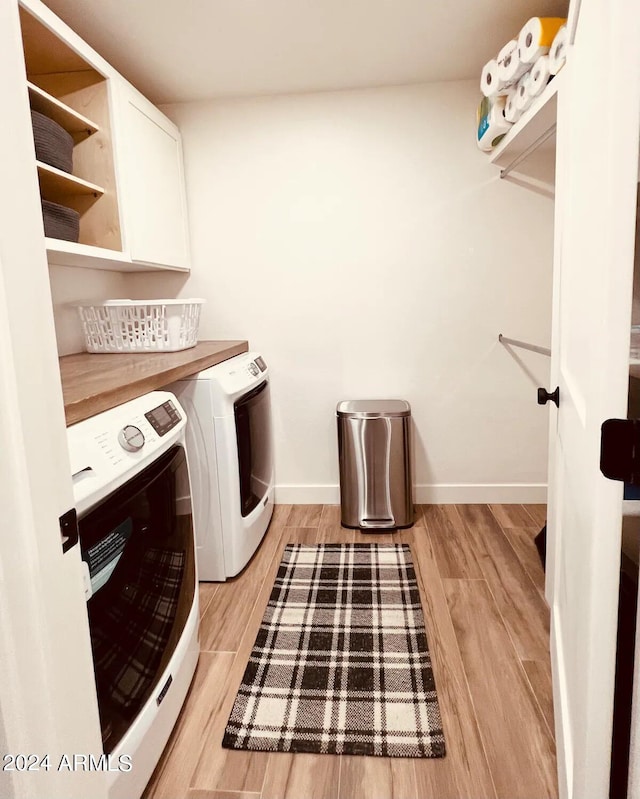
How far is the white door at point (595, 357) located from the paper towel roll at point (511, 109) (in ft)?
2.74

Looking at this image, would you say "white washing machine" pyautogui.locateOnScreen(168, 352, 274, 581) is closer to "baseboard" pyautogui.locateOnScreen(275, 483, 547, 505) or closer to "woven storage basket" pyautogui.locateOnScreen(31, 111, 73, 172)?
"baseboard" pyautogui.locateOnScreen(275, 483, 547, 505)

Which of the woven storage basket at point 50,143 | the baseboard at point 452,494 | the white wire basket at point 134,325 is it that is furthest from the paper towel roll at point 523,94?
the baseboard at point 452,494

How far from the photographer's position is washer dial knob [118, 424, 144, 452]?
3.69 feet

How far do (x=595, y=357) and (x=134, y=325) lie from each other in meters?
1.88

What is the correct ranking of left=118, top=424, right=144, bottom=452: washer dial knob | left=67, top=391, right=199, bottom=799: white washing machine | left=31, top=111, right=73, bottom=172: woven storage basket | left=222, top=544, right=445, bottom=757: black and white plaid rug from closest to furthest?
1. left=67, top=391, right=199, bottom=799: white washing machine
2. left=118, top=424, right=144, bottom=452: washer dial knob
3. left=222, top=544, right=445, bottom=757: black and white plaid rug
4. left=31, top=111, right=73, bottom=172: woven storage basket

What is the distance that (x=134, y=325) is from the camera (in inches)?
86.3

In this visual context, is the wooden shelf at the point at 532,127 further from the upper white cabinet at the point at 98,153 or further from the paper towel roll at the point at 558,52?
the upper white cabinet at the point at 98,153

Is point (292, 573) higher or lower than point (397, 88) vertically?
lower

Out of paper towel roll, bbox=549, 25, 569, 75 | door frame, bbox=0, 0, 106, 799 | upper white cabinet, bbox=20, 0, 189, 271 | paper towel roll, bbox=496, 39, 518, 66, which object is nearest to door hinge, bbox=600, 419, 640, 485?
door frame, bbox=0, 0, 106, 799

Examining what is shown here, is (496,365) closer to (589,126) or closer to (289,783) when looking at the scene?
(589,126)

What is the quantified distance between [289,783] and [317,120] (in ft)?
8.71

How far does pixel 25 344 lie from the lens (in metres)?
0.59

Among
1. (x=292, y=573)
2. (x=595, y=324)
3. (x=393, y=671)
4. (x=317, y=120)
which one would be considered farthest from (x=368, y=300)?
(x=595, y=324)

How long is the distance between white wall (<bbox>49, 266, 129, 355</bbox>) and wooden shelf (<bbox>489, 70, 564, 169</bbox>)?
1896 mm
